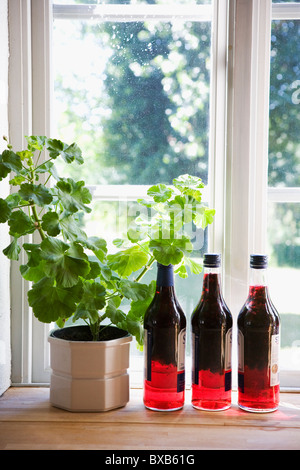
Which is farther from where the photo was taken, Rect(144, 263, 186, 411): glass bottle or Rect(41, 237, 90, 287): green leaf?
Rect(144, 263, 186, 411): glass bottle

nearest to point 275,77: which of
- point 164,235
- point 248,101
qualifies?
point 248,101

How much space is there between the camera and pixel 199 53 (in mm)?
1343

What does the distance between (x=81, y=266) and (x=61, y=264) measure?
0.13 ft

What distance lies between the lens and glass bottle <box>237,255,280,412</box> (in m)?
1.13

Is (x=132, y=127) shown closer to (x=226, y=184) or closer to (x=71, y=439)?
(x=226, y=184)

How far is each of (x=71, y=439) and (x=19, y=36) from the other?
95 cm

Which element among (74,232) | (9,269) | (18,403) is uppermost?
(74,232)

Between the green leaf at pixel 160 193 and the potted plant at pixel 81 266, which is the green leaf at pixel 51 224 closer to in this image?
the potted plant at pixel 81 266

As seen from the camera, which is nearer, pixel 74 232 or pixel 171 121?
pixel 74 232

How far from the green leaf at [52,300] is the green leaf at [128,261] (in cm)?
16

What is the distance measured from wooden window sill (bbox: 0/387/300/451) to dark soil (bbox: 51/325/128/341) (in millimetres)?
159

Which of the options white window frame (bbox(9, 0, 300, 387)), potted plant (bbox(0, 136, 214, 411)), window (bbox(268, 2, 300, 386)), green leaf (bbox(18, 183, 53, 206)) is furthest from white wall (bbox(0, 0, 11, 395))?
window (bbox(268, 2, 300, 386))

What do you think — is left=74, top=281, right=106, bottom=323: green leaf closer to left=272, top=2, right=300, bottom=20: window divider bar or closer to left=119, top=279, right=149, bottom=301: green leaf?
left=119, top=279, right=149, bottom=301: green leaf

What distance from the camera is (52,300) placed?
1.03 m
